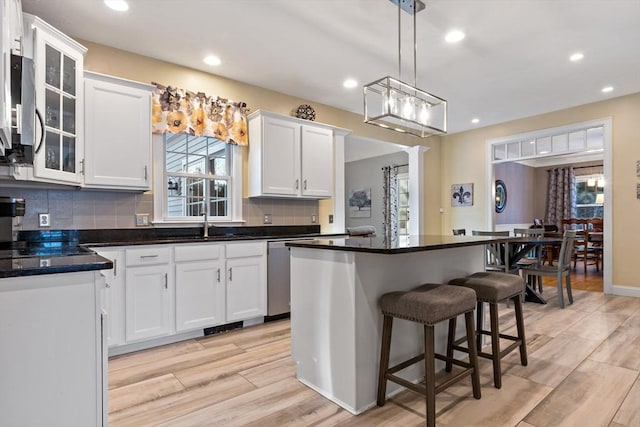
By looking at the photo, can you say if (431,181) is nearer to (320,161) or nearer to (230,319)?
(320,161)

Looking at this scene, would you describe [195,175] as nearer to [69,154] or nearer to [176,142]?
[176,142]

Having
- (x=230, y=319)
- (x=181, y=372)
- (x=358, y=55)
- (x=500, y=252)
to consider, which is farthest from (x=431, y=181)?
(x=181, y=372)

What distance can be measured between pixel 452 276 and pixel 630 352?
1573 mm

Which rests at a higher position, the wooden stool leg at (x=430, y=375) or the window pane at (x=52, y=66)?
the window pane at (x=52, y=66)

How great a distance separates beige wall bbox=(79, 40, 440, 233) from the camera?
127 inches

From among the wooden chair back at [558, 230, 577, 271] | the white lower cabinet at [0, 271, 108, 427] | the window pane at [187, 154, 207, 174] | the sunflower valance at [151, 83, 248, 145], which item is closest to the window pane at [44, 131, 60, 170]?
the sunflower valance at [151, 83, 248, 145]

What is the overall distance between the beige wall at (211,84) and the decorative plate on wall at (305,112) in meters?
0.12

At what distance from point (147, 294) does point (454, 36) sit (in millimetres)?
3481

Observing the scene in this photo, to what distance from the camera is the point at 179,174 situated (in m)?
3.70

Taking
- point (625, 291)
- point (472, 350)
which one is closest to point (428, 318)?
point (472, 350)

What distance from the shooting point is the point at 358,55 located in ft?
11.5

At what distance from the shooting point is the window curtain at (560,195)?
29.9 feet

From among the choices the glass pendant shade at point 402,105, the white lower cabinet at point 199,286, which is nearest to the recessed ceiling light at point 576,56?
the glass pendant shade at point 402,105

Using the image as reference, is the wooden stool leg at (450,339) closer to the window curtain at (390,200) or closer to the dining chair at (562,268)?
the dining chair at (562,268)
